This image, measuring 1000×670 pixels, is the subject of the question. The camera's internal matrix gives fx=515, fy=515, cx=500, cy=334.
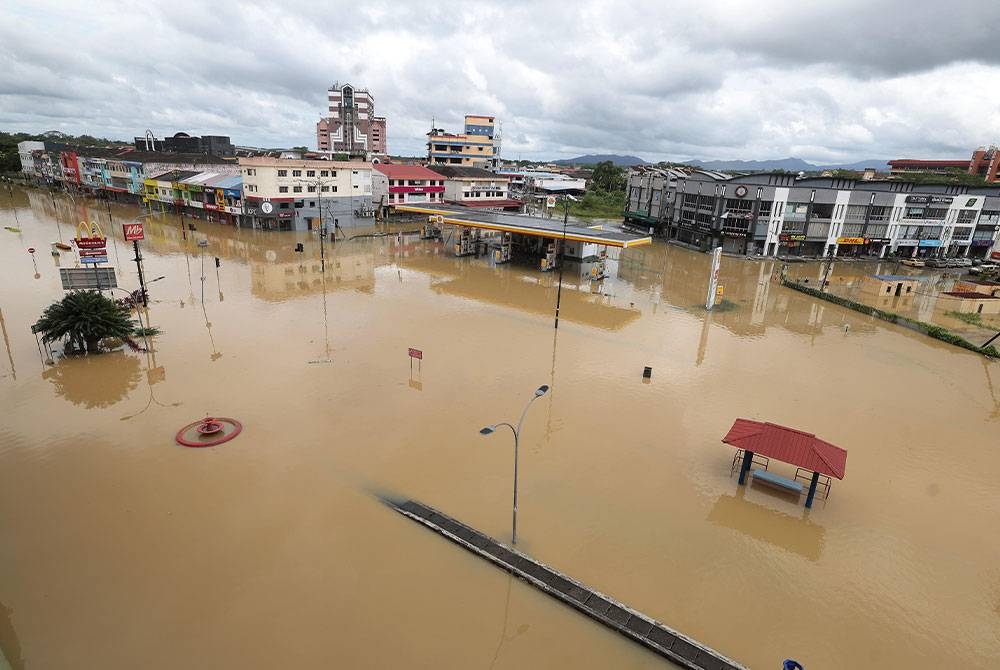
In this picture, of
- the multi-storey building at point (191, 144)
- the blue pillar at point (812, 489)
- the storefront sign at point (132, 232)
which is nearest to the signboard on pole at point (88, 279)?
the storefront sign at point (132, 232)

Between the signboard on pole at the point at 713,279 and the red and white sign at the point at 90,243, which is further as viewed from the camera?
the signboard on pole at the point at 713,279

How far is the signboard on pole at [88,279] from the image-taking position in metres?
27.8

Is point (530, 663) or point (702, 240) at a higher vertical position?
point (702, 240)

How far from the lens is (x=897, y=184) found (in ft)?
199

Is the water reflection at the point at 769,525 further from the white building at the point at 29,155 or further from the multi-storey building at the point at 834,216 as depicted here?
the white building at the point at 29,155

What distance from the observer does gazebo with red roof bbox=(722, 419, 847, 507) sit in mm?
15664

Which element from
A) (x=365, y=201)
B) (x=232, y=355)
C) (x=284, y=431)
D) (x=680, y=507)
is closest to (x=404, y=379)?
(x=284, y=431)

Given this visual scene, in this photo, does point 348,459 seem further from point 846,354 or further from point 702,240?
point 702,240

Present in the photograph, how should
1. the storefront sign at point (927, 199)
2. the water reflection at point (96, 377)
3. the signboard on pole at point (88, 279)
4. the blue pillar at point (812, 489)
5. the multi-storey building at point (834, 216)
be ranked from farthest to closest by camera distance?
the storefront sign at point (927, 199) → the multi-storey building at point (834, 216) → the signboard on pole at point (88, 279) → the water reflection at point (96, 377) → the blue pillar at point (812, 489)

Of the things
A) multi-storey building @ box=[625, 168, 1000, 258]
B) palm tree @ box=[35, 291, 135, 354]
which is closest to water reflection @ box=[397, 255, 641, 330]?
palm tree @ box=[35, 291, 135, 354]

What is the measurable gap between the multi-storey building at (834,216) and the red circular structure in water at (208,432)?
5686cm

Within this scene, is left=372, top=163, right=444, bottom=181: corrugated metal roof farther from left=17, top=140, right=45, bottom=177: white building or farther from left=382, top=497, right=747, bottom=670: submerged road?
left=17, top=140, right=45, bottom=177: white building

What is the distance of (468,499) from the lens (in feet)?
52.4

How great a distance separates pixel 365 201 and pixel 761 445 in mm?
62311
